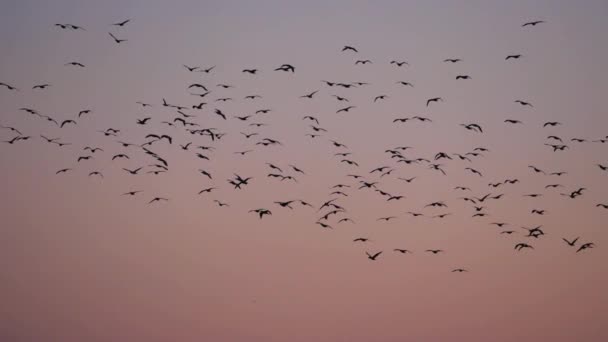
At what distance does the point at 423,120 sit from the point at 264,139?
6.11m

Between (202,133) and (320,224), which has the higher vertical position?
(202,133)

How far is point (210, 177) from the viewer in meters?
31.8

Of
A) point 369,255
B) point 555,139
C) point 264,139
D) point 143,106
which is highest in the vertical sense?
point 143,106

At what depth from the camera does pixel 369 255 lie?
102 feet

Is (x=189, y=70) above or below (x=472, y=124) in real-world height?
above

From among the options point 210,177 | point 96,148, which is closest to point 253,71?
point 210,177

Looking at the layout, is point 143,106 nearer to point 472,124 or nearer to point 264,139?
point 264,139

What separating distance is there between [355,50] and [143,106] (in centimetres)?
872

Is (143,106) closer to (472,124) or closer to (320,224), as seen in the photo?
(320,224)

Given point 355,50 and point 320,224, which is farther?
point 320,224

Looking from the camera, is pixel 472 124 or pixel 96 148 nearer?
pixel 472 124

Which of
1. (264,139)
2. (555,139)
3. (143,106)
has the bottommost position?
Result: (555,139)

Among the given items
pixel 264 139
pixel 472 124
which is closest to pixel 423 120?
pixel 472 124

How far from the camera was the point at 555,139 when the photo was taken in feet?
99.8
